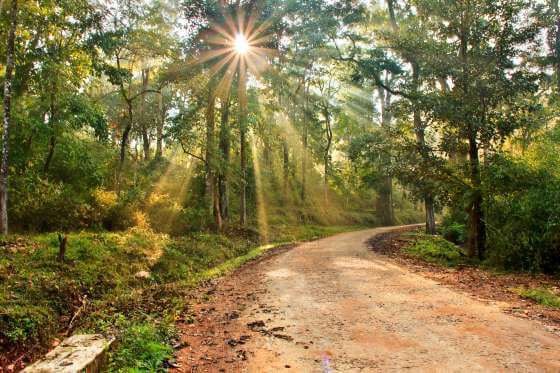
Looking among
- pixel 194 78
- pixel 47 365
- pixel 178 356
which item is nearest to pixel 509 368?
pixel 178 356

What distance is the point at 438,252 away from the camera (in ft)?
55.9

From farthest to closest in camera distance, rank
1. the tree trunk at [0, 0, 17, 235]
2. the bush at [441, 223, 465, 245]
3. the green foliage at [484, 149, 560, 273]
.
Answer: the bush at [441, 223, 465, 245], the green foliage at [484, 149, 560, 273], the tree trunk at [0, 0, 17, 235]

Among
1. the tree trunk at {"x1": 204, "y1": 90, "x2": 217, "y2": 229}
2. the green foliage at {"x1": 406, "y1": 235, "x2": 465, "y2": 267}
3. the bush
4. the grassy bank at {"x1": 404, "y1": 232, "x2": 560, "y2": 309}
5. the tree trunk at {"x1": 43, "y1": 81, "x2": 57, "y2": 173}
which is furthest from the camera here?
the bush

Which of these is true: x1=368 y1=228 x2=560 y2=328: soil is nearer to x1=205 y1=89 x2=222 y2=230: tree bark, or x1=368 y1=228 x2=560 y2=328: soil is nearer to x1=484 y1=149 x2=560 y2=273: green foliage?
x1=484 y1=149 x2=560 y2=273: green foliage

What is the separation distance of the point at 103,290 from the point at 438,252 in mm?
13364

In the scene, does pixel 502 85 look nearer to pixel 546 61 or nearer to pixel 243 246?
pixel 546 61

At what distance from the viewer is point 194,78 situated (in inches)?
806

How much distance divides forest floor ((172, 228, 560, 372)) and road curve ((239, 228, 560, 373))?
0.05 feet

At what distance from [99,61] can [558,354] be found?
17130 mm

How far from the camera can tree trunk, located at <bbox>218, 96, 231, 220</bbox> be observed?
2086cm

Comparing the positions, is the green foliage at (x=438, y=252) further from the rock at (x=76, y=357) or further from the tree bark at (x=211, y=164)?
the rock at (x=76, y=357)

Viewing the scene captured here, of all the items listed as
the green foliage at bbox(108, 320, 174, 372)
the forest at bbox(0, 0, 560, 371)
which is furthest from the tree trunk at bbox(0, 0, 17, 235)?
the green foliage at bbox(108, 320, 174, 372)

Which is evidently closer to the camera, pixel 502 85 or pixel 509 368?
pixel 509 368

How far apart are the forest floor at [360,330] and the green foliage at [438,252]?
5.09 m
